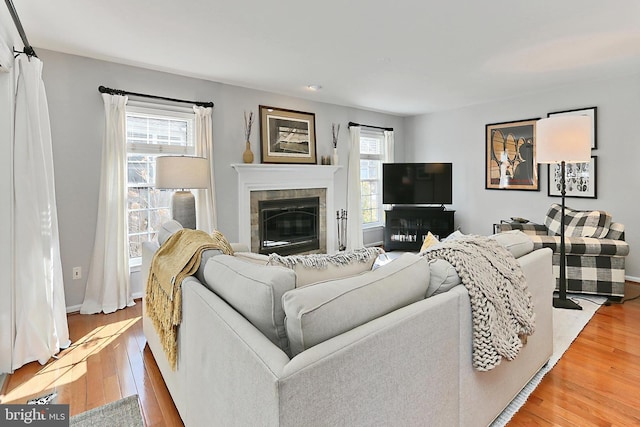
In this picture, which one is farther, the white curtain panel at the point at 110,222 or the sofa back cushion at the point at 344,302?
the white curtain panel at the point at 110,222

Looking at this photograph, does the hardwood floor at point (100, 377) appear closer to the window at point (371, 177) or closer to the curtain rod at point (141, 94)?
the curtain rod at point (141, 94)

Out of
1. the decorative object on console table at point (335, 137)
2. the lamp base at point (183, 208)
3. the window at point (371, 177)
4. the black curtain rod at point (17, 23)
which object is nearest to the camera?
the black curtain rod at point (17, 23)

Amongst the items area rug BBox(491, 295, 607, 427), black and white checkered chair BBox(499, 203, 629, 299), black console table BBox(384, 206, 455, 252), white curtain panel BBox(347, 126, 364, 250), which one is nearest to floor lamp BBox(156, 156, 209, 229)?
area rug BBox(491, 295, 607, 427)

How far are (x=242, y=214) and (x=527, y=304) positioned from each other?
11.0 ft

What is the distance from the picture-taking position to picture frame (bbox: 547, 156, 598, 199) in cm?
436

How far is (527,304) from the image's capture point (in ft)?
5.46

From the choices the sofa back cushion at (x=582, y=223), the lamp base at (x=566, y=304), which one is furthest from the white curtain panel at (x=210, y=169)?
the sofa back cushion at (x=582, y=223)

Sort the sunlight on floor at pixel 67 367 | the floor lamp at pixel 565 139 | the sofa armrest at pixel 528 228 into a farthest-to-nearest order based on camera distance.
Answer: the sofa armrest at pixel 528 228 → the floor lamp at pixel 565 139 → the sunlight on floor at pixel 67 367

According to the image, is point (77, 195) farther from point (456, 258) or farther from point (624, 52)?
point (624, 52)

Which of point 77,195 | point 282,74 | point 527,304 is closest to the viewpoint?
point 527,304

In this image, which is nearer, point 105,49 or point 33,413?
point 33,413

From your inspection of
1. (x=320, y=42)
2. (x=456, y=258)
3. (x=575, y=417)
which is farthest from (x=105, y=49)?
(x=575, y=417)

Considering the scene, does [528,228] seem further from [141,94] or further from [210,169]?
[141,94]

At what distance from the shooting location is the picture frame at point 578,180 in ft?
14.3
